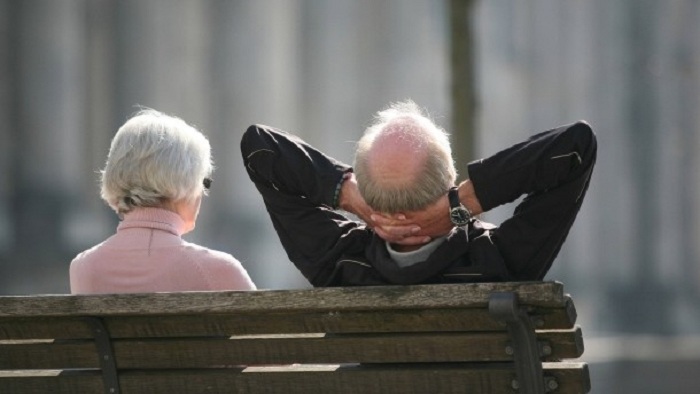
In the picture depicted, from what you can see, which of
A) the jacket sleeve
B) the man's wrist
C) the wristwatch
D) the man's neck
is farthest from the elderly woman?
the wristwatch

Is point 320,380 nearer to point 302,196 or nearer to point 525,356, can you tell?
point 525,356

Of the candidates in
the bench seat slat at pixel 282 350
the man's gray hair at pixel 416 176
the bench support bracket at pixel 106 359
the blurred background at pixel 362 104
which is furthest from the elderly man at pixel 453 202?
the blurred background at pixel 362 104

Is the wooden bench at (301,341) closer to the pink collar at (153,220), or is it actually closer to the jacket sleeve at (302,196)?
the jacket sleeve at (302,196)

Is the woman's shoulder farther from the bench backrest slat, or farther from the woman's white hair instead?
the bench backrest slat

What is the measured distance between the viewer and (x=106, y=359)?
373cm

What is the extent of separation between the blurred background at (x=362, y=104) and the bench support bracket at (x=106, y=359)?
548cm

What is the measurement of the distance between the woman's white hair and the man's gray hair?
698mm

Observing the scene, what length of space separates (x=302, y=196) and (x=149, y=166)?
47cm

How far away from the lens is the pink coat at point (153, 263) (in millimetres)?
4188

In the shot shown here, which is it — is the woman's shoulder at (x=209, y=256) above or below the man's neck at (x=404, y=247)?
below

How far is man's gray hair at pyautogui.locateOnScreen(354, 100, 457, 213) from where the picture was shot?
3686 millimetres

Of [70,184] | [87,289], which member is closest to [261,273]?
[70,184]

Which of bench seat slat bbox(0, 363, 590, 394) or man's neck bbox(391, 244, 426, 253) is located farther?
man's neck bbox(391, 244, 426, 253)

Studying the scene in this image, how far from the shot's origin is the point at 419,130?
372 centimetres
